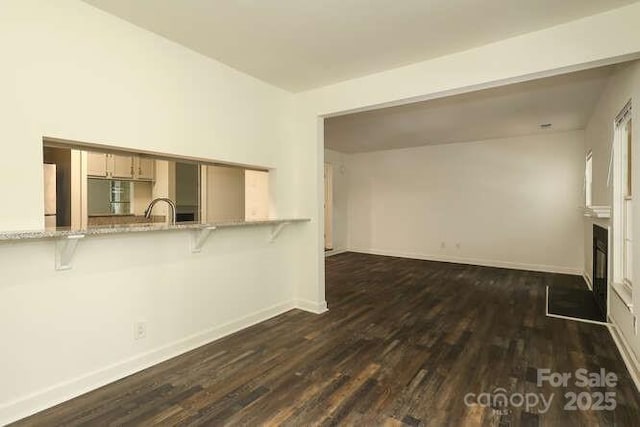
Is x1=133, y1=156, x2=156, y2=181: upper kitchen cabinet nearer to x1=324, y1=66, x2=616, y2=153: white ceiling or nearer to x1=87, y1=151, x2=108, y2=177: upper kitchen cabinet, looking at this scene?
x1=87, y1=151, x2=108, y2=177: upper kitchen cabinet

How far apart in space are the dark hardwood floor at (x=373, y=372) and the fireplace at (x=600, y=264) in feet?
2.20

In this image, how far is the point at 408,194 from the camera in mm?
7488

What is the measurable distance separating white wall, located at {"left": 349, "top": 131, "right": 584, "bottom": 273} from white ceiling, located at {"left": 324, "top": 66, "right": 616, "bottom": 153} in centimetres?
47

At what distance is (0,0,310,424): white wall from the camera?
1.87m

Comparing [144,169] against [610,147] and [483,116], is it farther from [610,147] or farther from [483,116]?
[610,147]

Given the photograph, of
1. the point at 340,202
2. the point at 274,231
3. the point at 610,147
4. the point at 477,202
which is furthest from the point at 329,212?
the point at 610,147

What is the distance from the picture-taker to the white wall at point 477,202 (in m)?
5.83

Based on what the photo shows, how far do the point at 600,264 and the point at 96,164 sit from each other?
6.60m

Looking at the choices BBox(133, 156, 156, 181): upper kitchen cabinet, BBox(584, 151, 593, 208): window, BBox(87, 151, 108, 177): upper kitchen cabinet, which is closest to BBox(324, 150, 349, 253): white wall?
BBox(133, 156, 156, 181): upper kitchen cabinet

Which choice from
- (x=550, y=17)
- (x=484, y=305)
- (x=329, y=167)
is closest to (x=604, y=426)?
(x=484, y=305)

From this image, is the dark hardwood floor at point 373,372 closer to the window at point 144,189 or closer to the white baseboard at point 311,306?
the white baseboard at point 311,306

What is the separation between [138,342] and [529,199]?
6.55 metres

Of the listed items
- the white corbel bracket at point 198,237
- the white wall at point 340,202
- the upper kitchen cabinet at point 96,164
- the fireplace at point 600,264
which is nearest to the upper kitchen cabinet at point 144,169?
the upper kitchen cabinet at point 96,164

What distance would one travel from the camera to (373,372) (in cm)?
245
